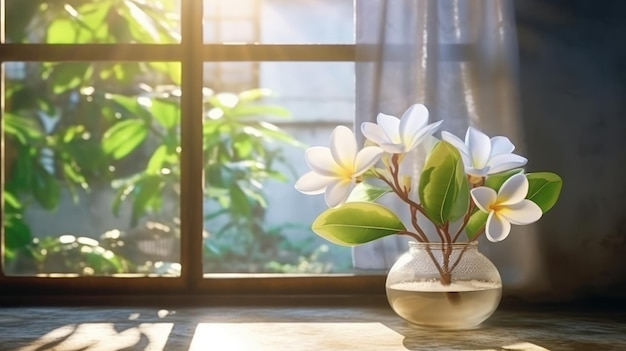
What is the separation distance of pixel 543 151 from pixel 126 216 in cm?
178

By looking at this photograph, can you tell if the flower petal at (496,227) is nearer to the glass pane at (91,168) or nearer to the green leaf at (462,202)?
the green leaf at (462,202)

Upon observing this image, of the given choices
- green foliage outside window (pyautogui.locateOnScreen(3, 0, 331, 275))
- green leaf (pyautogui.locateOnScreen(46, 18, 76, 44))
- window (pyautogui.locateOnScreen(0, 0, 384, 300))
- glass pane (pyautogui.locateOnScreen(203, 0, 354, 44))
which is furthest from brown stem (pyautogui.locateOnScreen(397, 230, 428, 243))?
glass pane (pyautogui.locateOnScreen(203, 0, 354, 44))

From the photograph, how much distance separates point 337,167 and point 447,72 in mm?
454

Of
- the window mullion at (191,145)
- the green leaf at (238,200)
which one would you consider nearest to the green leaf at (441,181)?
the window mullion at (191,145)

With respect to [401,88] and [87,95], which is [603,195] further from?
[87,95]

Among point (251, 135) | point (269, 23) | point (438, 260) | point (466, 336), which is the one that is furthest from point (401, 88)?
point (269, 23)

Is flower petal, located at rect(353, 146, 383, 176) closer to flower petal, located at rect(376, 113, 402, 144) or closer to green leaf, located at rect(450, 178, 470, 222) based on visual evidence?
flower petal, located at rect(376, 113, 402, 144)

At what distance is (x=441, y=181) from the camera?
1316 mm

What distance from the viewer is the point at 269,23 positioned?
341cm

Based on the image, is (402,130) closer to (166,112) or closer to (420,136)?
(420,136)

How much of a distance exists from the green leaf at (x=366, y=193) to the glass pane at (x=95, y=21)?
3.37 ft

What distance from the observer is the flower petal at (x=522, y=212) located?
1.25 m

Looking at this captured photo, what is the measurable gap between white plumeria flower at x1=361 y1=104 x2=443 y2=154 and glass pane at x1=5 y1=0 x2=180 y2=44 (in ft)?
3.50

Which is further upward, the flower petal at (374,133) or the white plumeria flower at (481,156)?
the flower petal at (374,133)
